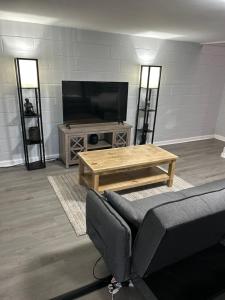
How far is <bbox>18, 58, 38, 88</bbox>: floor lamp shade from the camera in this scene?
2.89 meters

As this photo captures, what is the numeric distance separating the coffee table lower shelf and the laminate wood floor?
480 mm

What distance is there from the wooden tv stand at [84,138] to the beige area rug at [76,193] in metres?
0.34

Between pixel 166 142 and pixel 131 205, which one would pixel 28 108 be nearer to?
pixel 131 205

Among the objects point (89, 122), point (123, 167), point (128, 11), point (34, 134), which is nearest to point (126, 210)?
point (123, 167)

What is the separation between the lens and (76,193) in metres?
2.82

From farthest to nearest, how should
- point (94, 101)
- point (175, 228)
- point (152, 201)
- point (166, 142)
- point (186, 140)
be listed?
point (186, 140)
point (166, 142)
point (94, 101)
point (152, 201)
point (175, 228)

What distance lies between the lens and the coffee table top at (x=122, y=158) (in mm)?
2627

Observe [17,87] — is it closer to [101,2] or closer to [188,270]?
[101,2]

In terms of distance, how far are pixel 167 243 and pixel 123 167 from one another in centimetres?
150

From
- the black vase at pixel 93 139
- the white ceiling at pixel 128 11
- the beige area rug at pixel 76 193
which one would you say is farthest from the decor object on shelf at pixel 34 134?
the white ceiling at pixel 128 11

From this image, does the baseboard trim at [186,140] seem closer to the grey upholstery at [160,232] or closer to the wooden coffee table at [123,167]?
the wooden coffee table at [123,167]

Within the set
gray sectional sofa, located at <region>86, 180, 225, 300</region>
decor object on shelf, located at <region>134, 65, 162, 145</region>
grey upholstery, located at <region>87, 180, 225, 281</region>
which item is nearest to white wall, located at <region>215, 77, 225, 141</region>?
decor object on shelf, located at <region>134, 65, 162, 145</region>

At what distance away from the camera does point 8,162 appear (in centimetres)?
349

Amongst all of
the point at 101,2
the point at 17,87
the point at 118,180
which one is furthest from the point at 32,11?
the point at 118,180
